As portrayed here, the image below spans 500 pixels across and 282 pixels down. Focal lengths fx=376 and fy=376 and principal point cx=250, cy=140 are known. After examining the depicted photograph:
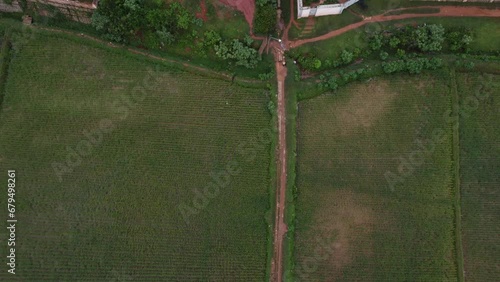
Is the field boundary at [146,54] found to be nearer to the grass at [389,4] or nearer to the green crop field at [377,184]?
the green crop field at [377,184]

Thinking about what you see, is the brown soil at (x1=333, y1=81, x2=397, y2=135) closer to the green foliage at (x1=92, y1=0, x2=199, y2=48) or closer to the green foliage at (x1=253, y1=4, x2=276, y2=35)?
the green foliage at (x1=253, y1=4, x2=276, y2=35)

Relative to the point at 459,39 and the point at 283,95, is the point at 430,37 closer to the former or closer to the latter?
the point at 459,39

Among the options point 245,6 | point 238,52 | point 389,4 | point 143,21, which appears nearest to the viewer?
point 238,52

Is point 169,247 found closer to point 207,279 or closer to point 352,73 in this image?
point 207,279

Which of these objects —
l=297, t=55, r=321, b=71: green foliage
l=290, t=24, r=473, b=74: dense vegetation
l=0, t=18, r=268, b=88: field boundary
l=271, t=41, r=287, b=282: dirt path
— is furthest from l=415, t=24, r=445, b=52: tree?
→ l=0, t=18, r=268, b=88: field boundary

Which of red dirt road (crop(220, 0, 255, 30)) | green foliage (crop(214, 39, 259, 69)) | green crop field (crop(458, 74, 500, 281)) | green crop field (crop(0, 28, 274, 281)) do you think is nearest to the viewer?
green crop field (crop(0, 28, 274, 281))

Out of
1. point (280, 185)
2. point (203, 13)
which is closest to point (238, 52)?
point (203, 13)
